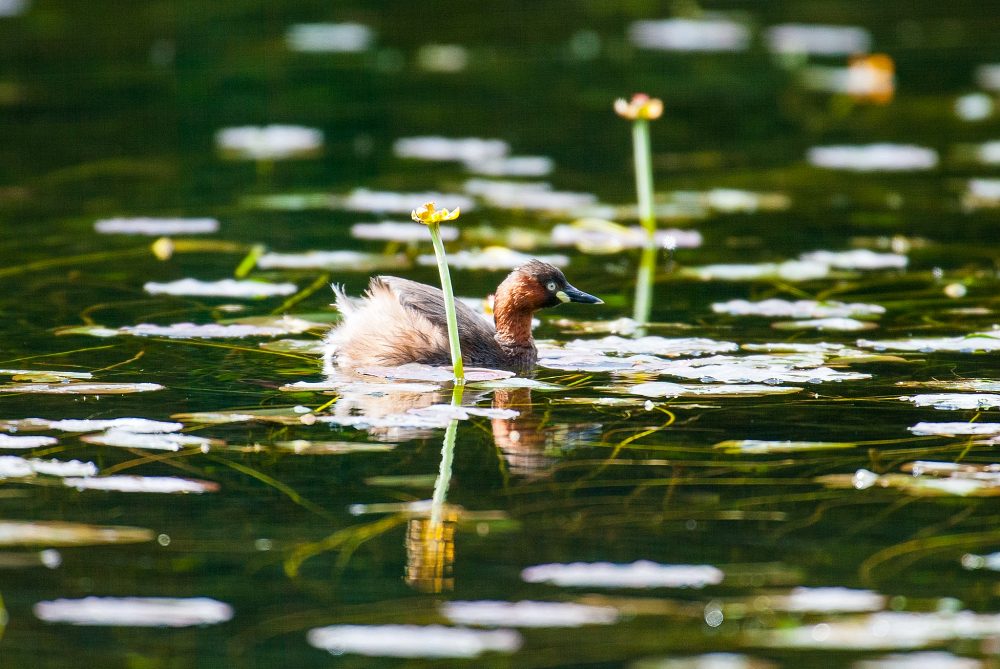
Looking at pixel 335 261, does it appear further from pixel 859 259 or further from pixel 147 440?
pixel 147 440

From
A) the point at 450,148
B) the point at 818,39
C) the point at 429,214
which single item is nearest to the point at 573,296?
the point at 429,214

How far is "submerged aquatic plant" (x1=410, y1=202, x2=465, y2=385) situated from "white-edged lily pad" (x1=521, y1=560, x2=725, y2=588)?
1.90 metres

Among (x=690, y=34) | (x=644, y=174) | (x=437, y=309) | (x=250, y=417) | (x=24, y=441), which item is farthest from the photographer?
(x=690, y=34)

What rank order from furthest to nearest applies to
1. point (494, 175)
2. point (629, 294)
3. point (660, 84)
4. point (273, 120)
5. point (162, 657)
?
point (660, 84) < point (273, 120) < point (494, 175) < point (629, 294) < point (162, 657)

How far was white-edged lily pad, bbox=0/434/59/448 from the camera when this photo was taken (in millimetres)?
5393

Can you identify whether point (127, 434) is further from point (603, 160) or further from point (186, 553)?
point (603, 160)

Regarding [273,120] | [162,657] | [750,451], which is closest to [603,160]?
[273,120]

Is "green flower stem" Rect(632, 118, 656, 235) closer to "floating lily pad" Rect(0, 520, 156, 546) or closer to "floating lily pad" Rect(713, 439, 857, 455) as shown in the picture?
"floating lily pad" Rect(713, 439, 857, 455)

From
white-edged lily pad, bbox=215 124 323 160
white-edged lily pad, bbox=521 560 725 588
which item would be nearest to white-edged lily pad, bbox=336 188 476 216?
→ white-edged lily pad, bbox=215 124 323 160

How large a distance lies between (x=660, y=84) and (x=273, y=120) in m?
3.93

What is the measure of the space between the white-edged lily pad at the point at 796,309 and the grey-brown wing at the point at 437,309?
1.44 meters

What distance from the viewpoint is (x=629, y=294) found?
331 inches

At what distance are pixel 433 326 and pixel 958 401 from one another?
2.14 m

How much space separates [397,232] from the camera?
32.4 feet
